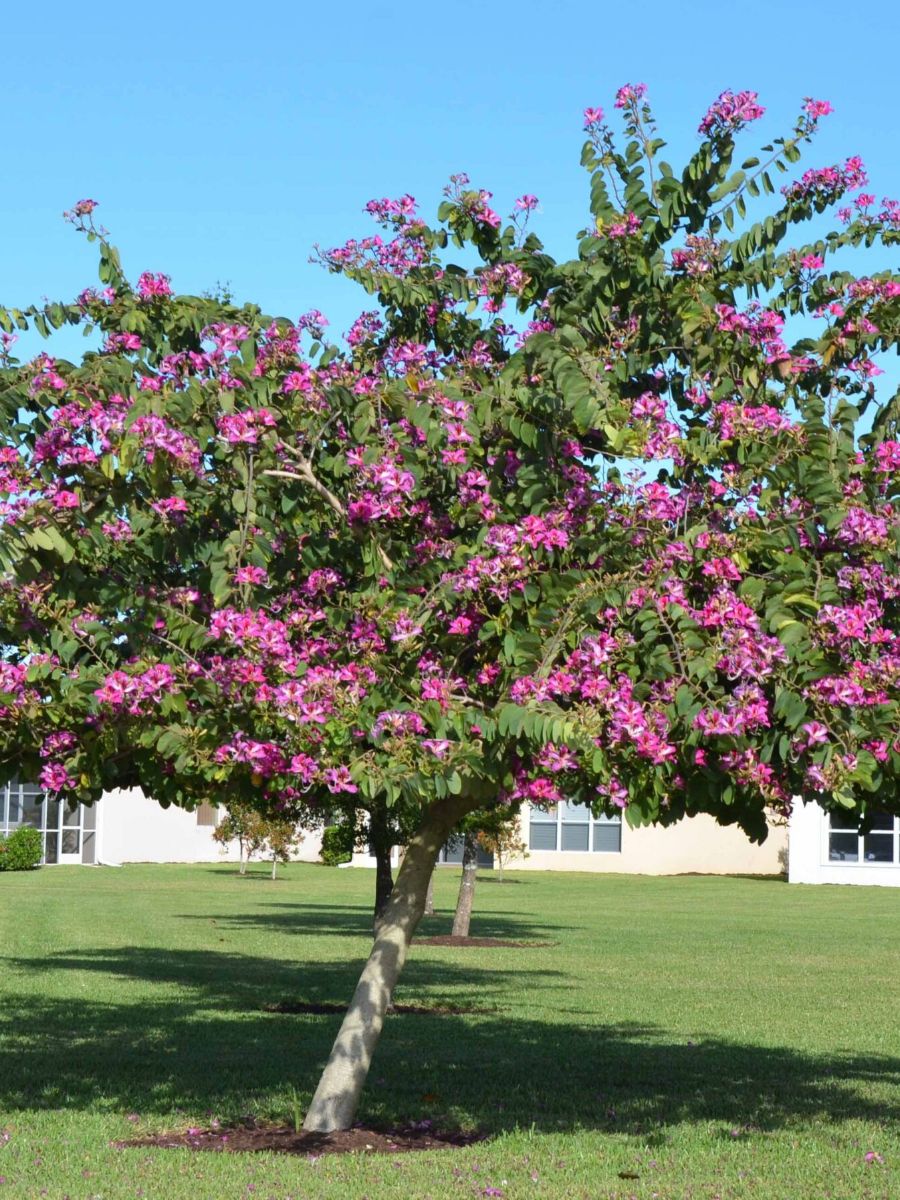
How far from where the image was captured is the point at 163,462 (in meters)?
8.43

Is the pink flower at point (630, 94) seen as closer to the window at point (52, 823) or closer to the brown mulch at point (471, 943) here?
the brown mulch at point (471, 943)

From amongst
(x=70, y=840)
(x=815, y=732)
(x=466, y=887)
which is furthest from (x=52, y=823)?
(x=815, y=732)

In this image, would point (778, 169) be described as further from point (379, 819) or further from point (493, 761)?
point (379, 819)

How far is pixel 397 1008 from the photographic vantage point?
18938mm

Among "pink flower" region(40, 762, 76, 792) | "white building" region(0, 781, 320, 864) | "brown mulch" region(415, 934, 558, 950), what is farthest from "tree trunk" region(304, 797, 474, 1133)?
"white building" region(0, 781, 320, 864)

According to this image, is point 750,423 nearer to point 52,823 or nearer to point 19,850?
point 19,850

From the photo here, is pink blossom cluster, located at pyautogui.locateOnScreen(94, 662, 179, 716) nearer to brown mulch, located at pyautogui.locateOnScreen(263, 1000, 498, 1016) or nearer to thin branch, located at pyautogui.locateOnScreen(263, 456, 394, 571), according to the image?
thin branch, located at pyautogui.locateOnScreen(263, 456, 394, 571)

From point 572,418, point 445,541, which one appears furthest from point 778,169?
point 445,541

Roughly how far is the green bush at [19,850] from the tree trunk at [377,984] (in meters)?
49.0

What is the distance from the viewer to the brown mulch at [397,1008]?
18.7 meters

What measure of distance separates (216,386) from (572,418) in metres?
1.91

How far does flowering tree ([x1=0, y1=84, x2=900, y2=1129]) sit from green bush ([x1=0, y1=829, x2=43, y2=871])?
49475mm

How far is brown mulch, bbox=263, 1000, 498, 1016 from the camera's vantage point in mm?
18734

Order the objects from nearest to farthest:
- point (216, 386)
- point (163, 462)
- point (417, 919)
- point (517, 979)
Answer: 1. point (163, 462)
2. point (216, 386)
3. point (417, 919)
4. point (517, 979)
